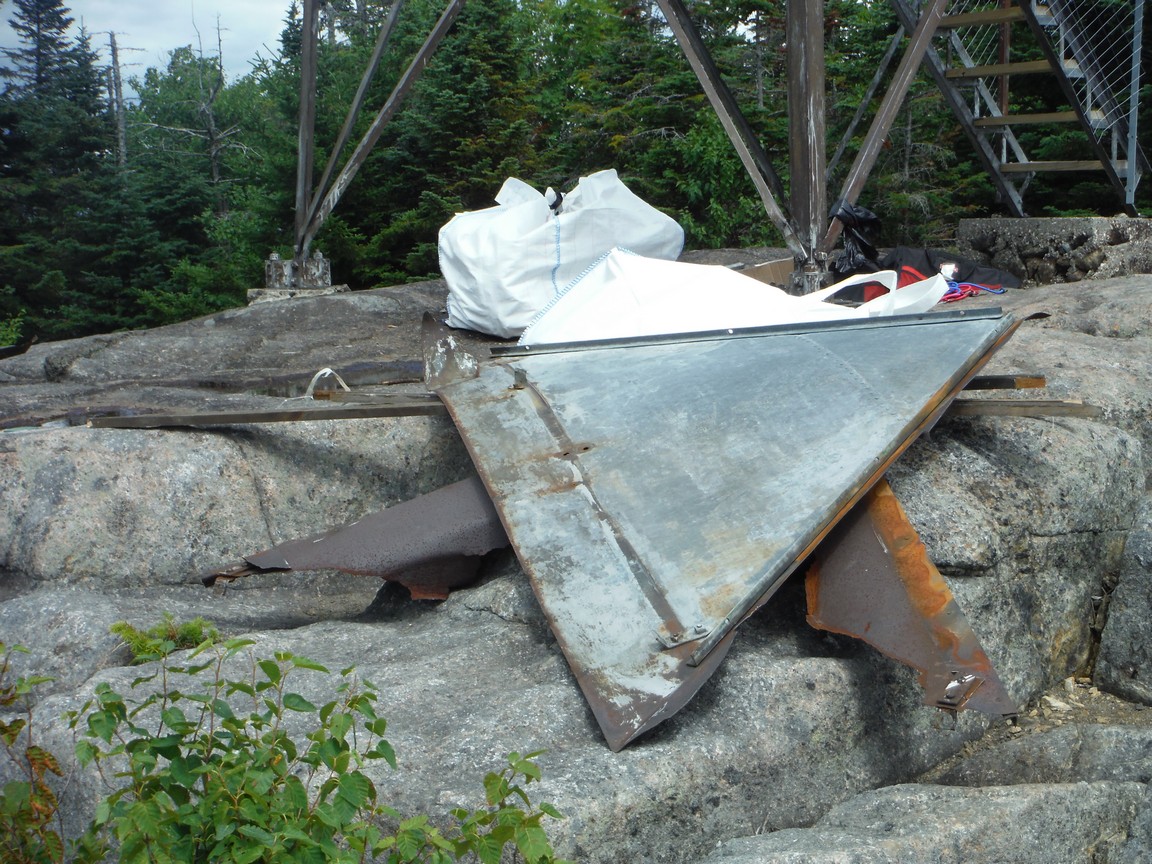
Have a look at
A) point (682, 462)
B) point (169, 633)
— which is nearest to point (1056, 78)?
point (682, 462)

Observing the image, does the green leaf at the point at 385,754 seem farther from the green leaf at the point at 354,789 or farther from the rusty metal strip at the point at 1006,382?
the rusty metal strip at the point at 1006,382

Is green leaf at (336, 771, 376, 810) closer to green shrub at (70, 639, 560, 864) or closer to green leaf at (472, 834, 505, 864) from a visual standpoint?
green shrub at (70, 639, 560, 864)

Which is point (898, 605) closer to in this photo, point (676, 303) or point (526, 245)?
point (676, 303)

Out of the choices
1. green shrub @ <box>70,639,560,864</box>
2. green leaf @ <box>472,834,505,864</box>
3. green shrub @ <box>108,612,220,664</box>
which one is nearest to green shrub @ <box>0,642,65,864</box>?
green shrub @ <box>70,639,560,864</box>

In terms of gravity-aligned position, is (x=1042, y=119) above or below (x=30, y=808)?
above

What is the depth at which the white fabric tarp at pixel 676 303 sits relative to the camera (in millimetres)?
3256

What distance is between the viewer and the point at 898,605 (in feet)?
6.57

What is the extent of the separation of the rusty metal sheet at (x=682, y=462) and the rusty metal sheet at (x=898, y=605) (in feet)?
0.40

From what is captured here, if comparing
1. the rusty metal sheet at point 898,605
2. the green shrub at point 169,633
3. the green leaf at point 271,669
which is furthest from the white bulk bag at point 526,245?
the green leaf at point 271,669

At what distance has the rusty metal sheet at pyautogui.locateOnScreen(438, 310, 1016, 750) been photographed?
6.16ft

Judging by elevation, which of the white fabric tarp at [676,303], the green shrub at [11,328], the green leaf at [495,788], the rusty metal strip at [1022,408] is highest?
the white fabric tarp at [676,303]

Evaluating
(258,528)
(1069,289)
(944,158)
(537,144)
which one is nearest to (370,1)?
(537,144)

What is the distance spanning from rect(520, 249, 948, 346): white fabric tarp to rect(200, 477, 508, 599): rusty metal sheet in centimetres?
90

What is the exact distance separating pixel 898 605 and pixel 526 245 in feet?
11.5
